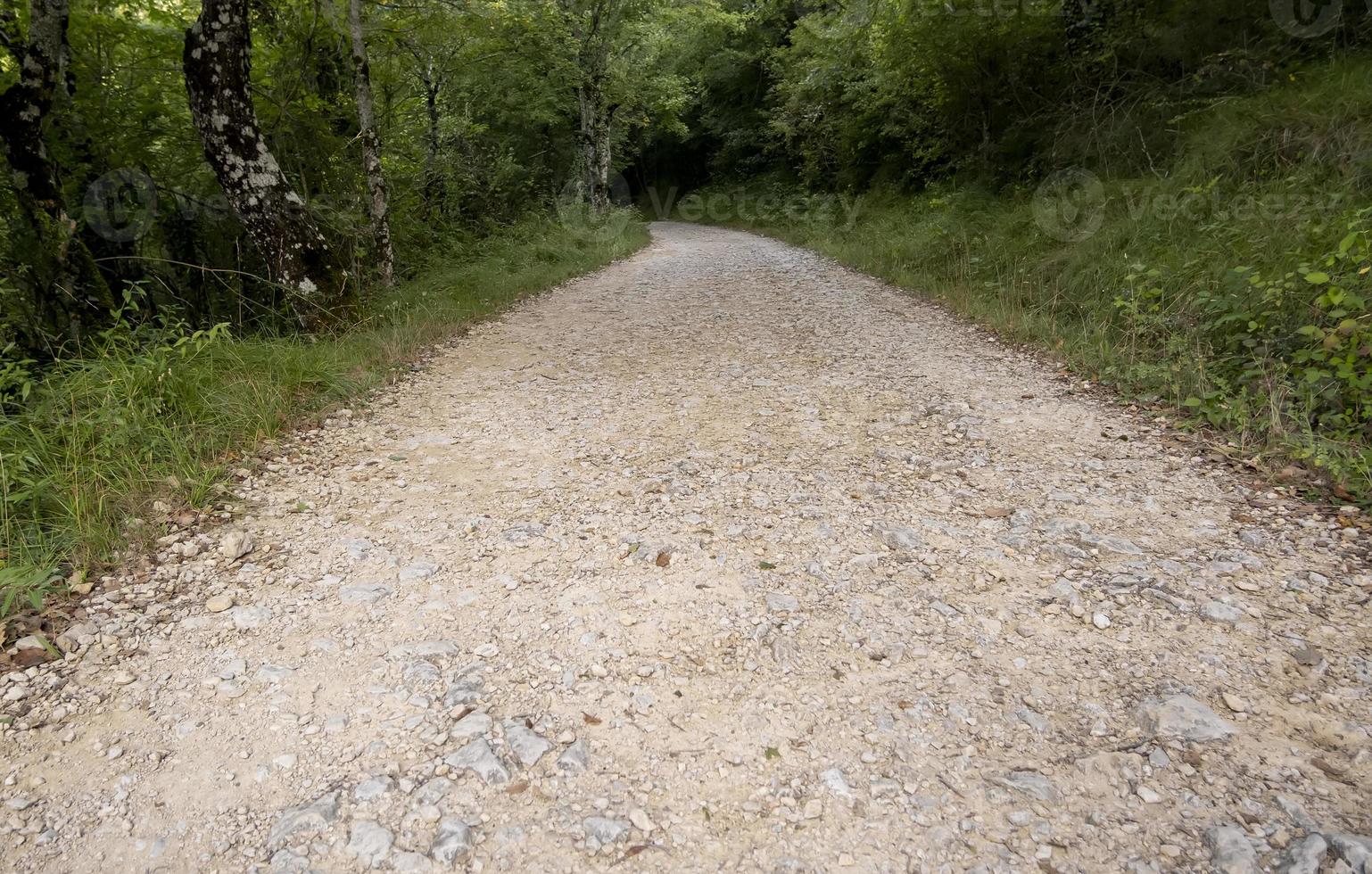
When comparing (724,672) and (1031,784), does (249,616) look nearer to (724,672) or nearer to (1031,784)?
(724,672)

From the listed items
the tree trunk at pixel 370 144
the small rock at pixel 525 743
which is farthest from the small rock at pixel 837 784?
the tree trunk at pixel 370 144

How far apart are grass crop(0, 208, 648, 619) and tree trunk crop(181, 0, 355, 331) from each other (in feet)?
1.85

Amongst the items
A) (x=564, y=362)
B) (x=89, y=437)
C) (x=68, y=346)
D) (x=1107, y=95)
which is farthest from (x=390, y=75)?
(x=1107, y=95)

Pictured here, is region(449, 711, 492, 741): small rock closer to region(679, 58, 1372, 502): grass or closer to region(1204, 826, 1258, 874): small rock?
region(1204, 826, 1258, 874): small rock

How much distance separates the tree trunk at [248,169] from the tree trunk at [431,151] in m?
5.75

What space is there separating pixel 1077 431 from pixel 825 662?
118 inches

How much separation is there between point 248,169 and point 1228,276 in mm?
8484

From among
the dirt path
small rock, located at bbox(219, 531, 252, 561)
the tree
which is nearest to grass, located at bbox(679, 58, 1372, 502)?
the dirt path

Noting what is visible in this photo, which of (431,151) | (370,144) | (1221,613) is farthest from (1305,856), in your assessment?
(431,151)

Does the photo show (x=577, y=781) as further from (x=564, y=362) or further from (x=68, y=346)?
(x=68, y=346)

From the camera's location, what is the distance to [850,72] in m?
16.1

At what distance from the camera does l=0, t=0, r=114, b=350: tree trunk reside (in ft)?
18.9

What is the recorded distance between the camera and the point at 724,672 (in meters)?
2.51

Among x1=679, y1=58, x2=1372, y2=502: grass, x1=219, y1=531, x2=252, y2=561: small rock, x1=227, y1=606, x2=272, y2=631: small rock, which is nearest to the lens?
x1=227, y1=606, x2=272, y2=631: small rock
